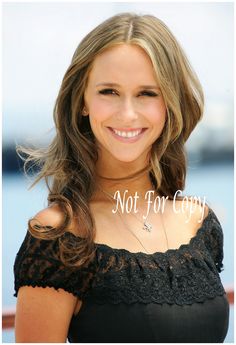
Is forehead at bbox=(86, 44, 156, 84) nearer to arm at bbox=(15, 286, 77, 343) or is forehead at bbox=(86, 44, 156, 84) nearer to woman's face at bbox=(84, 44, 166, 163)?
woman's face at bbox=(84, 44, 166, 163)

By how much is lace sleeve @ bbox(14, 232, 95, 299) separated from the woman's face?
0.37m

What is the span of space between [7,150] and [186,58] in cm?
93

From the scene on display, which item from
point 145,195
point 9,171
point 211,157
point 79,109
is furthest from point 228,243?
point 79,109

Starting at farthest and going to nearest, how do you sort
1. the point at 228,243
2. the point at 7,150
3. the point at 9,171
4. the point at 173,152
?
the point at 228,243
the point at 9,171
the point at 7,150
the point at 173,152

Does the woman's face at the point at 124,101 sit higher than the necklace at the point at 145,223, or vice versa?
the woman's face at the point at 124,101

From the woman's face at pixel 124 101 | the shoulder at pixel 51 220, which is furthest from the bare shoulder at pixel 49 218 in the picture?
the woman's face at pixel 124 101

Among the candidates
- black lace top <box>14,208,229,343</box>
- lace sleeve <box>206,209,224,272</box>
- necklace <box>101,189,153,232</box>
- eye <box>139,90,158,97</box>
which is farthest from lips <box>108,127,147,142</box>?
lace sleeve <box>206,209,224,272</box>

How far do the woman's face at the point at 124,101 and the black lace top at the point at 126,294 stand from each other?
1.08ft

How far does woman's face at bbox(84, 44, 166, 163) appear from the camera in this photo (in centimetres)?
175

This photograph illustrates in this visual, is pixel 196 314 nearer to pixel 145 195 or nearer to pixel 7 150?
pixel 145 195

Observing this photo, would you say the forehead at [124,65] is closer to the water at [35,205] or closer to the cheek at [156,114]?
the cheek at [156,114]

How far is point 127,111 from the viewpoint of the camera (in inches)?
69.3

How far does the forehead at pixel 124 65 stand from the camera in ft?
5.70

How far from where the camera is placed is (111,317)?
5.56 ft
